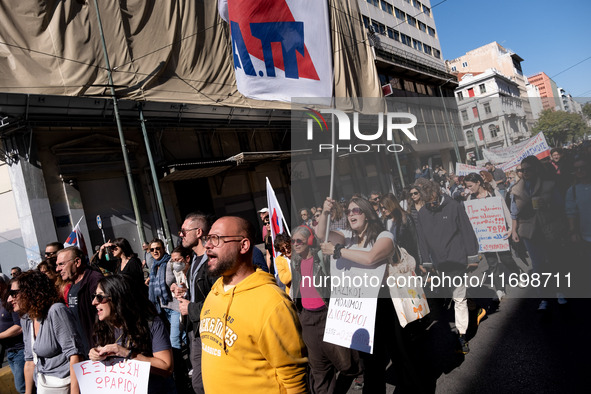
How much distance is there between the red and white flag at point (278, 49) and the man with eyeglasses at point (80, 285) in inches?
103

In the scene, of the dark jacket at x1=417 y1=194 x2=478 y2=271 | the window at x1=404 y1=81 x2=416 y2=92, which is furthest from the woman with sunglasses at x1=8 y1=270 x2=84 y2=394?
the window at x1=404 y1=81 x2=416 y2=92

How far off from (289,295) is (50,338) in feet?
6.55

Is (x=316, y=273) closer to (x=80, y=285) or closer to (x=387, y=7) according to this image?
(x=80, y=285)

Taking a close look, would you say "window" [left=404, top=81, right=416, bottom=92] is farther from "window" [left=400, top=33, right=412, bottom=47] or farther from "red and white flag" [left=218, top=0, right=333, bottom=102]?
"red and white flag" [left=218, top=0, right=333, bottom=102]

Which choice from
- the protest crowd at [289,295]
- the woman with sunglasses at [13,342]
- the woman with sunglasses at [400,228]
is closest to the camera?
the protest crowd at [289,295]

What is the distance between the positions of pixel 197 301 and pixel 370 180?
21417 mm

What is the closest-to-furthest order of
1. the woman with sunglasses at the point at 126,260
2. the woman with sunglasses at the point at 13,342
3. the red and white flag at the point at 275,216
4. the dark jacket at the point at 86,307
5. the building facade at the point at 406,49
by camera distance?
the dark jacket at the point at 86,307, the woman with sunglasses at the point at 13,342, the red and white flag at the point at 275,216, the woman with sunglasses at the point at 126,260, the building facade at the point at 406,49

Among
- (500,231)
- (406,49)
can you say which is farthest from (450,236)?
(406,49)

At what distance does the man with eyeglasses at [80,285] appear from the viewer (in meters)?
4.00

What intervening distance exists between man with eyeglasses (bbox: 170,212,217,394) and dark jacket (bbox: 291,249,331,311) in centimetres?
99

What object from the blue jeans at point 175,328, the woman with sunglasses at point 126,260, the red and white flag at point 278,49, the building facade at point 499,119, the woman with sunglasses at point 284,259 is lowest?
the blue jeans at point 175,328

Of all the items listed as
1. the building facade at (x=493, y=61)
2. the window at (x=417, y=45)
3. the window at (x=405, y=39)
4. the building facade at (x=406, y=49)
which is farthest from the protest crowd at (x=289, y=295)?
the building facade at (x=493, y=61)

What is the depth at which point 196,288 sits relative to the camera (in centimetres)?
384

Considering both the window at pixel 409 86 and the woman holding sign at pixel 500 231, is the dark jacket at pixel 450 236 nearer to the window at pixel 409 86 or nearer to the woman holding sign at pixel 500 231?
the woman holding sign at pixel 500 231
